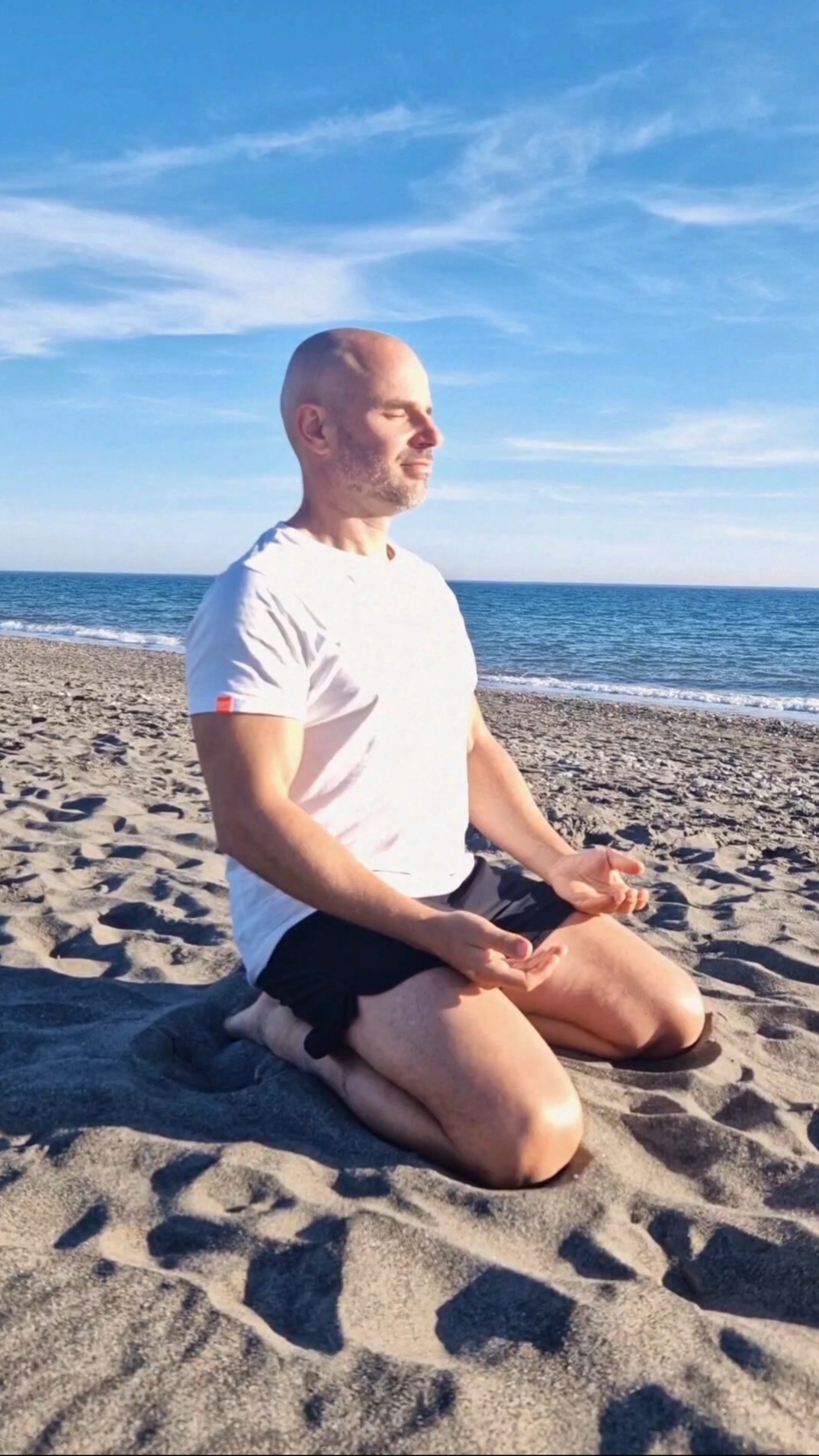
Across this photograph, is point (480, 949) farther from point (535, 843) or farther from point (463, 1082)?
point (535, 843)

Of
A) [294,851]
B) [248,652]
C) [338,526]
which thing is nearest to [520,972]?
[294,851]

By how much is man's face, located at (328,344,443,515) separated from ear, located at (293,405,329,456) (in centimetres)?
2

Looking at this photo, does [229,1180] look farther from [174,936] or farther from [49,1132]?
[174,936]

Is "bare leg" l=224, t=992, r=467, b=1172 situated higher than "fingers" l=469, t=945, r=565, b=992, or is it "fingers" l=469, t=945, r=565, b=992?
"fingers" l=469, t=945, r=565, b=992

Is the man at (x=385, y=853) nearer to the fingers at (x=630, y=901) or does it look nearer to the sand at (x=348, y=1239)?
the fingers at (x=630, y=901)

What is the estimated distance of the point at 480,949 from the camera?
8.84 feet

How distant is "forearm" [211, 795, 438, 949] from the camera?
9.07 ft

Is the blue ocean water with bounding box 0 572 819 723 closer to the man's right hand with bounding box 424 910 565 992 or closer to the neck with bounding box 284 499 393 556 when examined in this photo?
the neck with bounding box 284 499 393 556

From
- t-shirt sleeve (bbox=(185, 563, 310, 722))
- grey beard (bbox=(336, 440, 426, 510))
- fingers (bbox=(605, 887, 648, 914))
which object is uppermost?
grey beard (bbox=(336, 440, 426, 510))

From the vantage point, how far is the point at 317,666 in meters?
2.97

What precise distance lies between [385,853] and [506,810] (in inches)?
27.2

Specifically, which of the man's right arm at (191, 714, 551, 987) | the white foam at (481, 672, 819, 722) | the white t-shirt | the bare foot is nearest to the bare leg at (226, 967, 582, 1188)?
the man's right arm at (191, 714, 551, 987)

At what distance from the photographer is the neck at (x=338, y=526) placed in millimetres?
3217

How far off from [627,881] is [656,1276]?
11.3 feet
